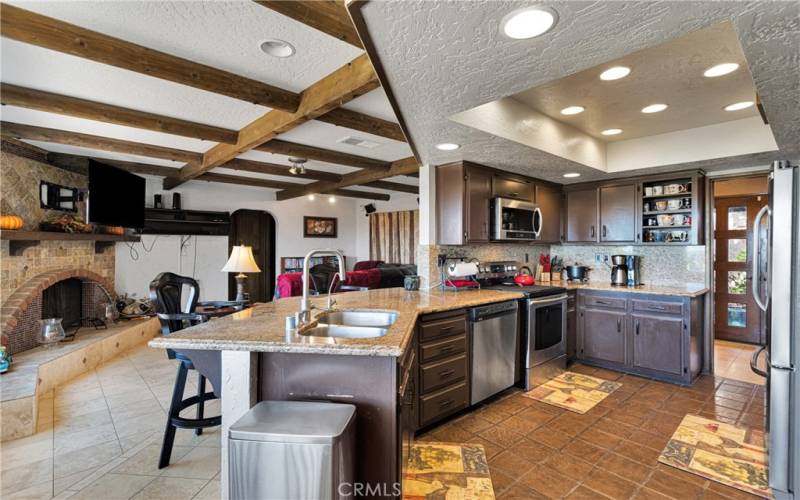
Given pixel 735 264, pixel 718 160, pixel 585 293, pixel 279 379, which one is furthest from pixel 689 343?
pixel 279 379

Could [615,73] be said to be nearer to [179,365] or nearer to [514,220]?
[514,220]

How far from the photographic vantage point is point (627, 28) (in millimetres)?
1411

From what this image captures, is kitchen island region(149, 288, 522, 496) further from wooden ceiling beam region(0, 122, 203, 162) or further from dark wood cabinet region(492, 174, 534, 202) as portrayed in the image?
wooden ceiling beam region(0, 122, 203, 162)

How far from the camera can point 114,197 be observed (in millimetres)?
4406

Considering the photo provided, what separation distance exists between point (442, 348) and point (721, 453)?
188cm

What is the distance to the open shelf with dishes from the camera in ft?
12.6

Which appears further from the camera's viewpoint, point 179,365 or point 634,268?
point 634,268

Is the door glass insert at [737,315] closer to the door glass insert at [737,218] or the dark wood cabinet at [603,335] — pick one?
the door glass insert at [737,218]

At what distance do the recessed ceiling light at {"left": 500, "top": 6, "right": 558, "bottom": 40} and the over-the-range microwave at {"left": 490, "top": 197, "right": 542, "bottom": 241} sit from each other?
2356 millimetres

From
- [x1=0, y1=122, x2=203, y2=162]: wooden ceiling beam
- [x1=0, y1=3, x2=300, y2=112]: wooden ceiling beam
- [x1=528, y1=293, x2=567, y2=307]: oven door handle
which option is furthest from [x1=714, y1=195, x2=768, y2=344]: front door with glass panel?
[x1=0, y1=122, x2=203, y2=162]: wooden ceiling beam

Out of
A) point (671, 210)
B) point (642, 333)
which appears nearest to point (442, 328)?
point (642, 333)

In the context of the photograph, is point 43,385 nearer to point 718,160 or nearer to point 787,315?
point 787,315

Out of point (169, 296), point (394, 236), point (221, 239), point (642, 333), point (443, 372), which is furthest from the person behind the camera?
point (394, 236)

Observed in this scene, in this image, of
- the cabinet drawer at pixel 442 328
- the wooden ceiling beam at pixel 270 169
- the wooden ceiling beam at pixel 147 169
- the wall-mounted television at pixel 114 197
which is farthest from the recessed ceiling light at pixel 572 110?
the wooden ceiling beam at pixel 147 169
